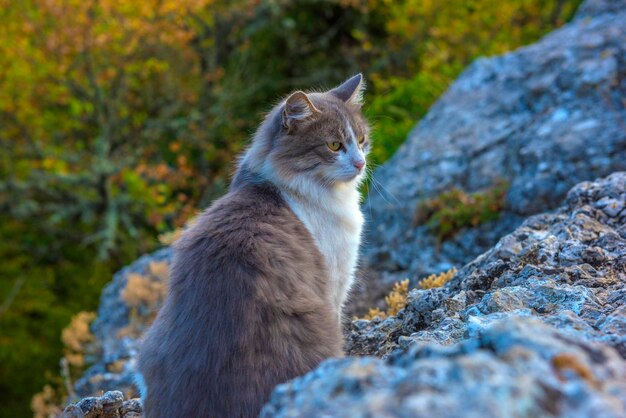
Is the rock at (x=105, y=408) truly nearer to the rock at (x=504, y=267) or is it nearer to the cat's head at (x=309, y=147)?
the rock at (x=504, y=267)

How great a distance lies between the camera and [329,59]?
12.4 m

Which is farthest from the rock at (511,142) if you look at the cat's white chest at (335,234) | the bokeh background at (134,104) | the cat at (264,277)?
the cat at (264,277)

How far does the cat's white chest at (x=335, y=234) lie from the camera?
358 centimetres

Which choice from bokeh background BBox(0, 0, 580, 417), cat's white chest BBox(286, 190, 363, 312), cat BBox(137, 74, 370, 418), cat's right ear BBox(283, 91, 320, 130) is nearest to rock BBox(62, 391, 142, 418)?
cat BBox(137, 74, 370, 418)

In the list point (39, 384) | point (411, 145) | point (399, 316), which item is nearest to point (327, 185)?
point (399, 316)

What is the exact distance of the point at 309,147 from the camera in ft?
12.8

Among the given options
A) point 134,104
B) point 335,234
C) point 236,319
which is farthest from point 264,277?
point 134,104

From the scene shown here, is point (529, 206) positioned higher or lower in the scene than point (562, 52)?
lower

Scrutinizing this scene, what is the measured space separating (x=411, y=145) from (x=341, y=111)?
2784 millimetres

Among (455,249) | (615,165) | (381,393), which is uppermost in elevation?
(381,393)

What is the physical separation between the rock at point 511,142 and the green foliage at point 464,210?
0.07m

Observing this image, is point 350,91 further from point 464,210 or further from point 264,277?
point 264,277

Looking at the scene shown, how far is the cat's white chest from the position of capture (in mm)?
3582

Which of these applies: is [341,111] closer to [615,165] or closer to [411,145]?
[615,165]
